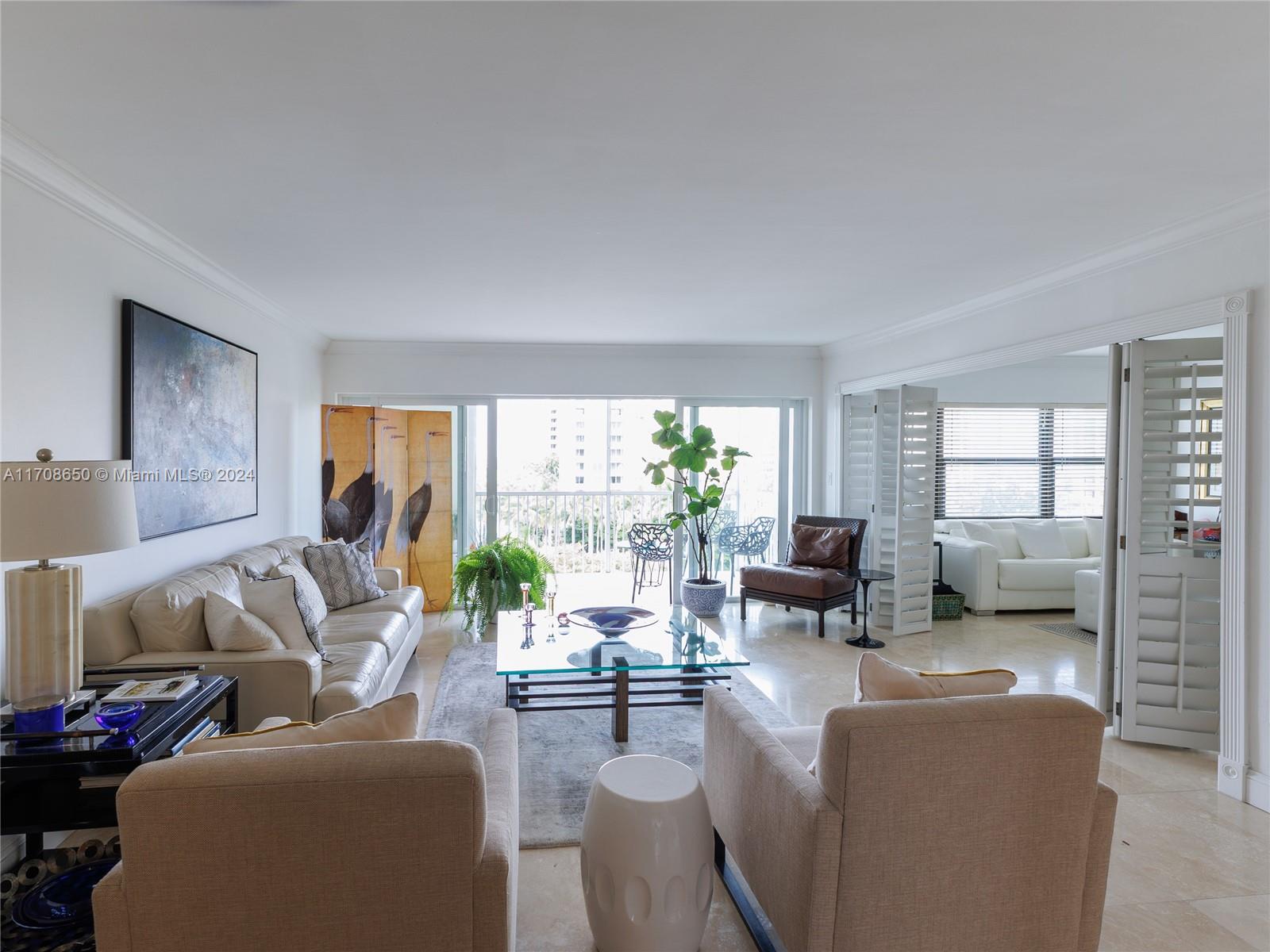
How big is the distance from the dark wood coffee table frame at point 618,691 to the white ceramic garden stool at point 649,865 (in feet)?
5.09

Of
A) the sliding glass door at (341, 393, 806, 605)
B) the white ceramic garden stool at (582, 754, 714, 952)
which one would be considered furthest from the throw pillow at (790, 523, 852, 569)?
the white ceramic garden stool at (582, 754, 714, 952)

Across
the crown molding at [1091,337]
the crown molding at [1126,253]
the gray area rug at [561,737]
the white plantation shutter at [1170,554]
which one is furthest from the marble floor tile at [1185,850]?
the crown molding at [1126,253]

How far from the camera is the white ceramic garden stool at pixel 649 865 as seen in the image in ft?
6.25

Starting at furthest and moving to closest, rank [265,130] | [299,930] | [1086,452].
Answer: [1086,452], [265,130], [299,930]

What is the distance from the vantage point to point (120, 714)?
7.54 ft

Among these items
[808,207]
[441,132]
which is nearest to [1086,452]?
[808,207]

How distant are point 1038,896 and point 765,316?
13.8 feet

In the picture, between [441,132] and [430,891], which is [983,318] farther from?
[430,891]

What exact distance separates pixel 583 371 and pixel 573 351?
20cm

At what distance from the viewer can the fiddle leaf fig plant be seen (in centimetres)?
654

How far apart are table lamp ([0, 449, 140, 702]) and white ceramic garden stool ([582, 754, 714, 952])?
1.58 metres

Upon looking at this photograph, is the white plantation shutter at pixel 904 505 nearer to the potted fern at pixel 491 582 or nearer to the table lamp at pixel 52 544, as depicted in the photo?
the potted fern at pixel 491 582

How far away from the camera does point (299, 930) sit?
1.41 m

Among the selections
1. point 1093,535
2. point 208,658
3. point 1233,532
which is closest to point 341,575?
point 208,658
